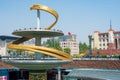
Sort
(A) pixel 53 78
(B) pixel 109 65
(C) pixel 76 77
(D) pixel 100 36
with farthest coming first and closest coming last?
1. (D) pixel 100 36
2. (B) pixel 109 65
3. (A) pixel 53 78
4. (C) pixel 76 77

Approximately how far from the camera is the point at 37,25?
3481cm

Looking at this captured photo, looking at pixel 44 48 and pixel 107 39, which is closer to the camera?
pixel 44 48

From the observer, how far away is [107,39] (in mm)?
131875

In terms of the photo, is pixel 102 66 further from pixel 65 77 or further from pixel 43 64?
pixel 43 64

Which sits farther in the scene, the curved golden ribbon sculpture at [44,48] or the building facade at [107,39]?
the building facade at [107,39]

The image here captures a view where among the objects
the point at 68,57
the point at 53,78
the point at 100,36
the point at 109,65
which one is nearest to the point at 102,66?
the point at 109,65

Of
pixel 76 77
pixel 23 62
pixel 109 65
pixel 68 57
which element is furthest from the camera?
pixel 109 65

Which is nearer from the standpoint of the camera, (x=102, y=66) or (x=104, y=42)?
(x=102, y=66)

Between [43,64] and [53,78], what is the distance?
1951cm

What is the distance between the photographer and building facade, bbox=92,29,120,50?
121700 mm

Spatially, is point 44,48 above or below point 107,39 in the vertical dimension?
below

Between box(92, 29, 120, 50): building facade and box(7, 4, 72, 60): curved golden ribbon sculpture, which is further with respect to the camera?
box(92, 29, 120, 50): building facade

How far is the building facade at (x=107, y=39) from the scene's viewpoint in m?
122

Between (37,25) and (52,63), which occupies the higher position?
(37,25)
